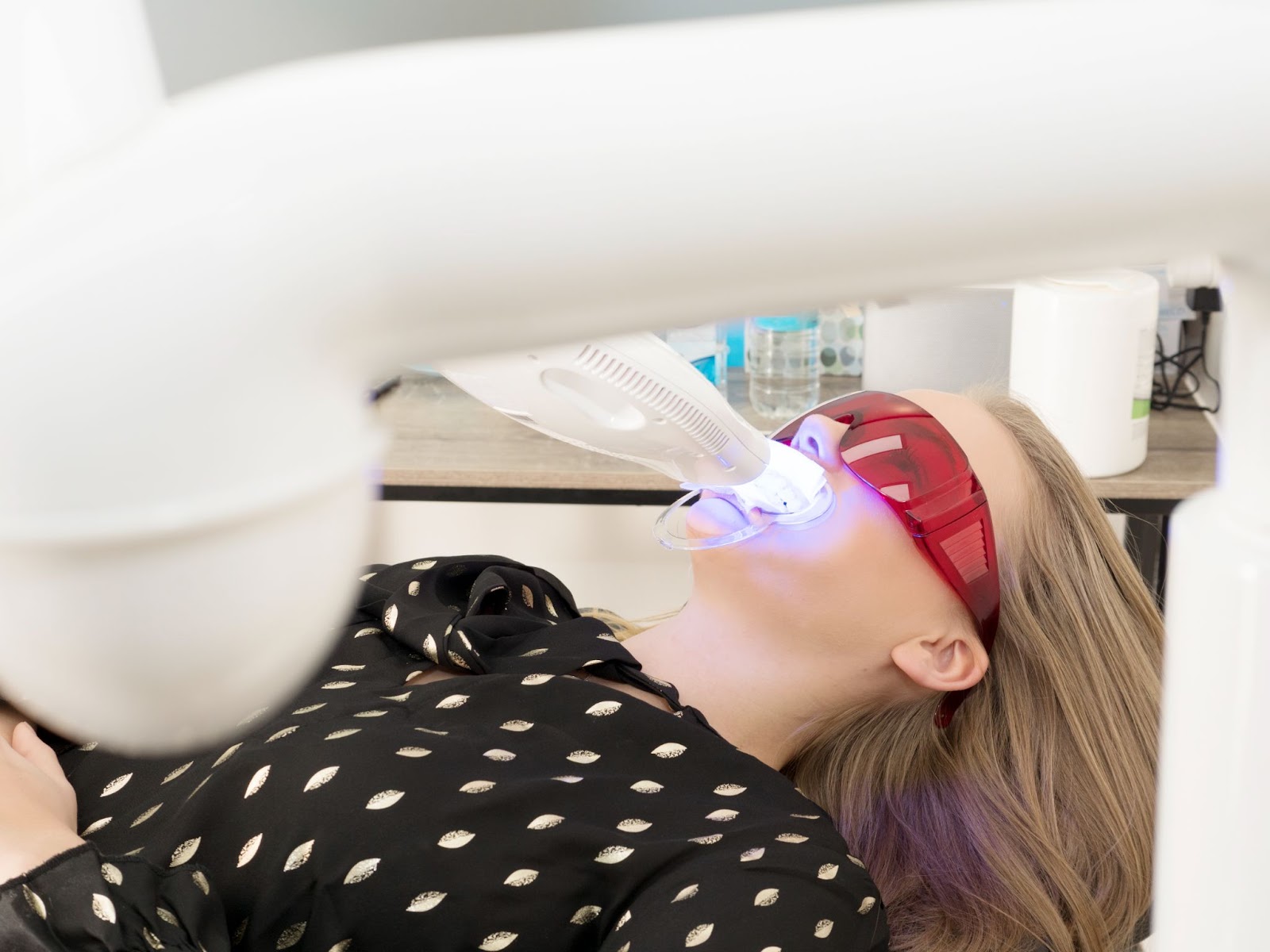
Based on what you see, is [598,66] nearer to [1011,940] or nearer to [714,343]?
[1011,940]

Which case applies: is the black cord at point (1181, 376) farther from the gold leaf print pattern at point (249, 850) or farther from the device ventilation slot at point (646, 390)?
the gold leaf print pattern at point (249, 850)

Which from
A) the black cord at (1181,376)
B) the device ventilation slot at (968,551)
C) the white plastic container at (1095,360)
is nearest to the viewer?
the device ventilation slot at (968,551)

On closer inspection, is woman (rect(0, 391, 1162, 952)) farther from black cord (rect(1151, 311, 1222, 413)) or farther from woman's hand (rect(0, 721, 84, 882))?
black cord (rect(1151, 311, 1222, 413))

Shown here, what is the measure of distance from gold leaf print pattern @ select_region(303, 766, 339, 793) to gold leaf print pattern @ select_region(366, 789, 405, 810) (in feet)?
0.14

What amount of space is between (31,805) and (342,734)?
249 mm

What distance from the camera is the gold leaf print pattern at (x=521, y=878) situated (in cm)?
103

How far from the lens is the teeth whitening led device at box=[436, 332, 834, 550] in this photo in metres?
0.72

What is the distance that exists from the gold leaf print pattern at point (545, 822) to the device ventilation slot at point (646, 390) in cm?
39

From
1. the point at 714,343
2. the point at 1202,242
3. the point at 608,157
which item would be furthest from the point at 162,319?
the point at 714,343

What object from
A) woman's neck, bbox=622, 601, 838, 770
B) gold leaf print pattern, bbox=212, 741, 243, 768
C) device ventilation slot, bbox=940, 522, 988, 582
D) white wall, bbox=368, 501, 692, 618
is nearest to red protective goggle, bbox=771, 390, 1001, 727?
device ventilation slot, bbox=940, 522, 988, 582

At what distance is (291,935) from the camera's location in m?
1.01

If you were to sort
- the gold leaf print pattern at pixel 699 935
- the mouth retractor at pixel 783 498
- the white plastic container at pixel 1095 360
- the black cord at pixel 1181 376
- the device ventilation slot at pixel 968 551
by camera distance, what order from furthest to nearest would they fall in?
the black cord at pixel 1181 376, the white plastic container at pixel 1095 360, the device ventilation slot at pixel 968 551, the mouth retractor at pixel 783 498, the gold leaf print pattern at pixel 699 935

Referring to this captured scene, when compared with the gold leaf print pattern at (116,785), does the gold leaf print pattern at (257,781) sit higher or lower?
higher

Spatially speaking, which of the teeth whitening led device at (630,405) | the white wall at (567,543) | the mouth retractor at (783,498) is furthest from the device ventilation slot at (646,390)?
the white wall at (567,543)
